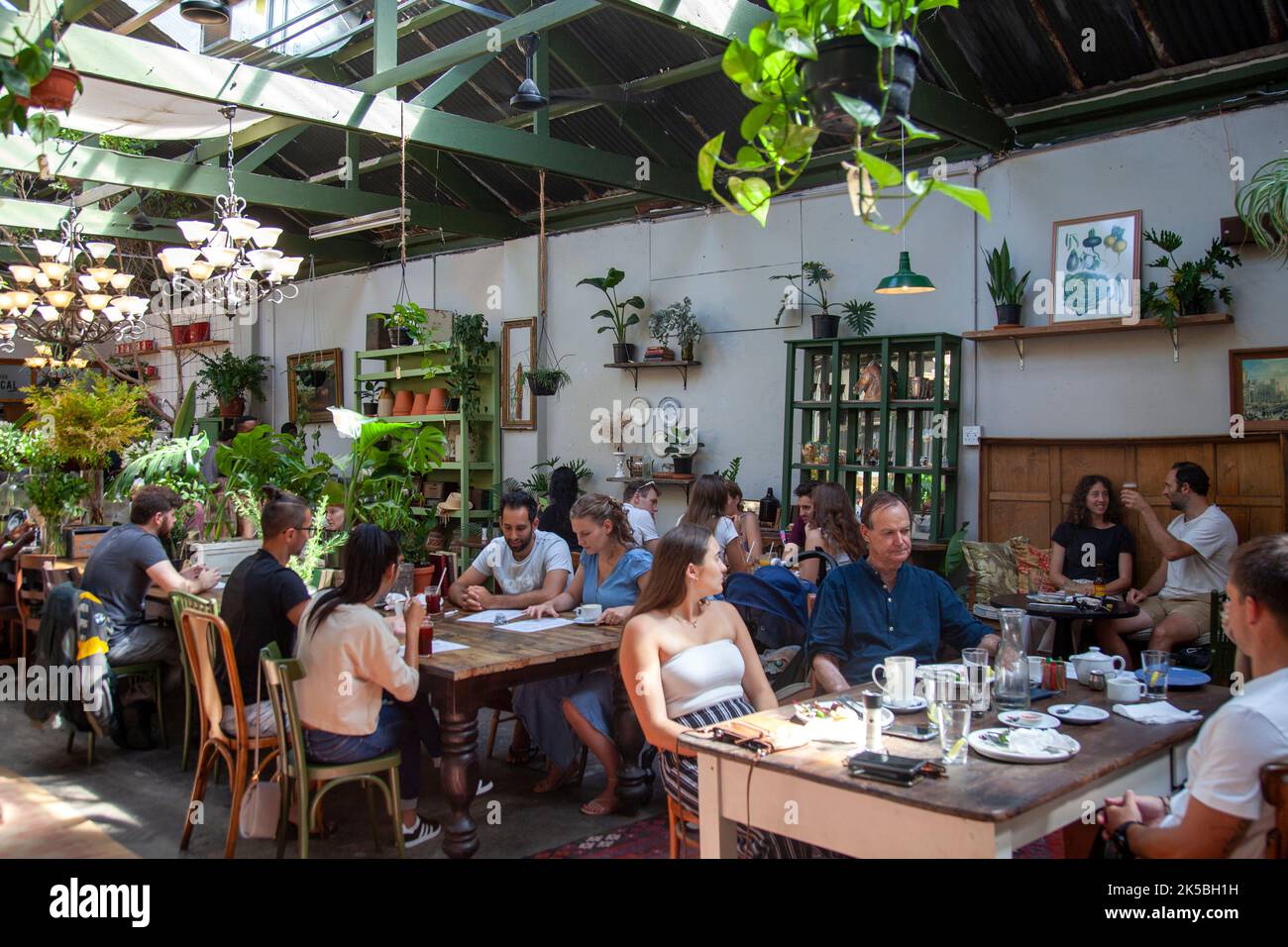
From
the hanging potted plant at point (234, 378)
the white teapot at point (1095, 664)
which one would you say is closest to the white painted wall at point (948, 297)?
the white teapot at point (1095, 664)

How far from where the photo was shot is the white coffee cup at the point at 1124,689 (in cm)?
297

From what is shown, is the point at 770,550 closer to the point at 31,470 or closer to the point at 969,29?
the point at 969,29

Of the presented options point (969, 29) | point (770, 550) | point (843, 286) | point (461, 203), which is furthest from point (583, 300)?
point (969, 29)

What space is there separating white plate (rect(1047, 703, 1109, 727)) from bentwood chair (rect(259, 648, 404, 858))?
89.1 inches

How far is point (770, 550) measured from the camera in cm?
717

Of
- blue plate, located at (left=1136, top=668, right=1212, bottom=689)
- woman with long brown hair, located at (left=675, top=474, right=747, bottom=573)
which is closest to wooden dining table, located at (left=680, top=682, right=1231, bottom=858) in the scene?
blue plate, located at (left=1136, top=668, right=1212, bottom=689)

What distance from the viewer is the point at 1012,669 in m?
3.00

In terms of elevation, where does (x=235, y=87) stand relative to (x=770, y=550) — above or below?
above

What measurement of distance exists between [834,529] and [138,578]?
12.0ft

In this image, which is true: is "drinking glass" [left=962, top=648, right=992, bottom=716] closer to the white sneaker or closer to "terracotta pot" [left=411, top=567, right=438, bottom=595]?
the white sneaker

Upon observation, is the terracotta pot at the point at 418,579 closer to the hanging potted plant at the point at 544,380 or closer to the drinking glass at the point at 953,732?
the drinking glass at the point at 953,732

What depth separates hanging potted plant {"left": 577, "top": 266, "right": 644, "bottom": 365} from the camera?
8.64 meters

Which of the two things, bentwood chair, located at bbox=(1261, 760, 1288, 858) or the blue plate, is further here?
the blue plate
